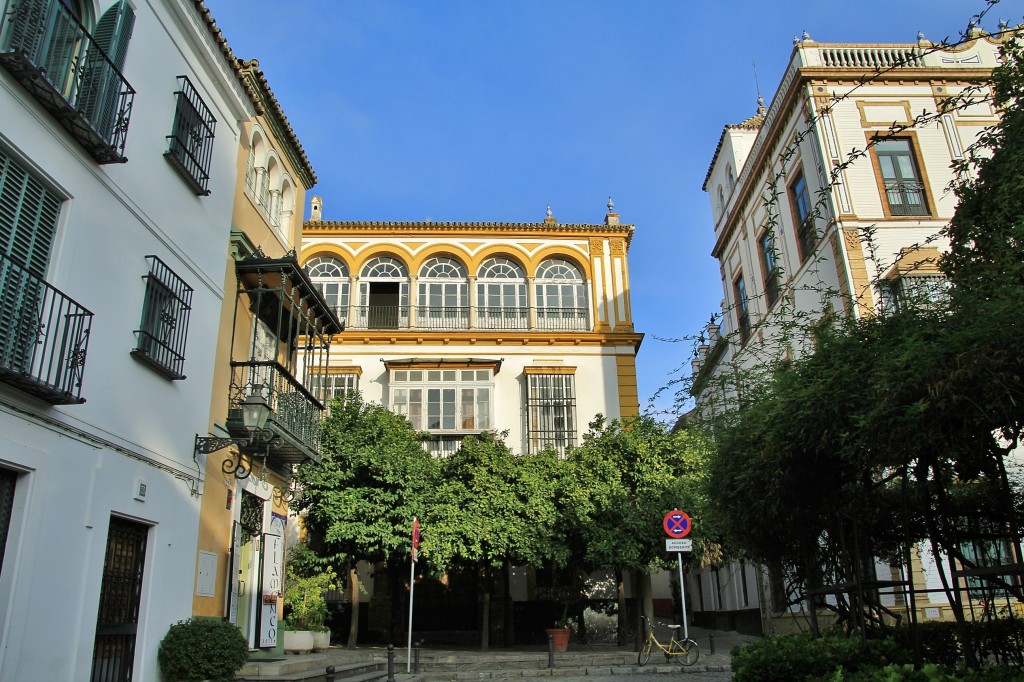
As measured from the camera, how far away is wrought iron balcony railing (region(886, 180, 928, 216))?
63.6ft

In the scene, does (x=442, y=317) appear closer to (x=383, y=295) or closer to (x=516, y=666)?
(x=383, y=295)

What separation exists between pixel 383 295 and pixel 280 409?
13.9 meters

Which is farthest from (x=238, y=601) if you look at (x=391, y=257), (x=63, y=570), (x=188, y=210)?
(x=391, y=257)

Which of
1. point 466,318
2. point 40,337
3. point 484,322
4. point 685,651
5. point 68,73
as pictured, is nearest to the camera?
point 40,337

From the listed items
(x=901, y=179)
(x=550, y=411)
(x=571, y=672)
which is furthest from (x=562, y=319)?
(x=571, y=672)

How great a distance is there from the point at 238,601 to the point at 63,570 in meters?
5.32

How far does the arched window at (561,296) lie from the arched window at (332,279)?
21.5 ft

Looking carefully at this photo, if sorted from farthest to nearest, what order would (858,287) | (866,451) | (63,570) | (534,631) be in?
(534,631) → (858,287) → (63,570) → (866,451)

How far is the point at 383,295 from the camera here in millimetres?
27297

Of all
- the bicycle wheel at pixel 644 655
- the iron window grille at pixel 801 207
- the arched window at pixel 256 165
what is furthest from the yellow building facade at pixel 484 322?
the arched window at pixel 256 165

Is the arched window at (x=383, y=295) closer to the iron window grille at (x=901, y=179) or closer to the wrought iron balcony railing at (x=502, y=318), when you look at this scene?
the wrought iron balcony railing at (x=502, y=318)

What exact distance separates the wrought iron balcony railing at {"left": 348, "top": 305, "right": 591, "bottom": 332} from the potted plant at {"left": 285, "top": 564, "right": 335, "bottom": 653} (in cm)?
1075

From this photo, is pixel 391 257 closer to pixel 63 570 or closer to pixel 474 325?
pixel 474 325

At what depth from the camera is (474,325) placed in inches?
1043
